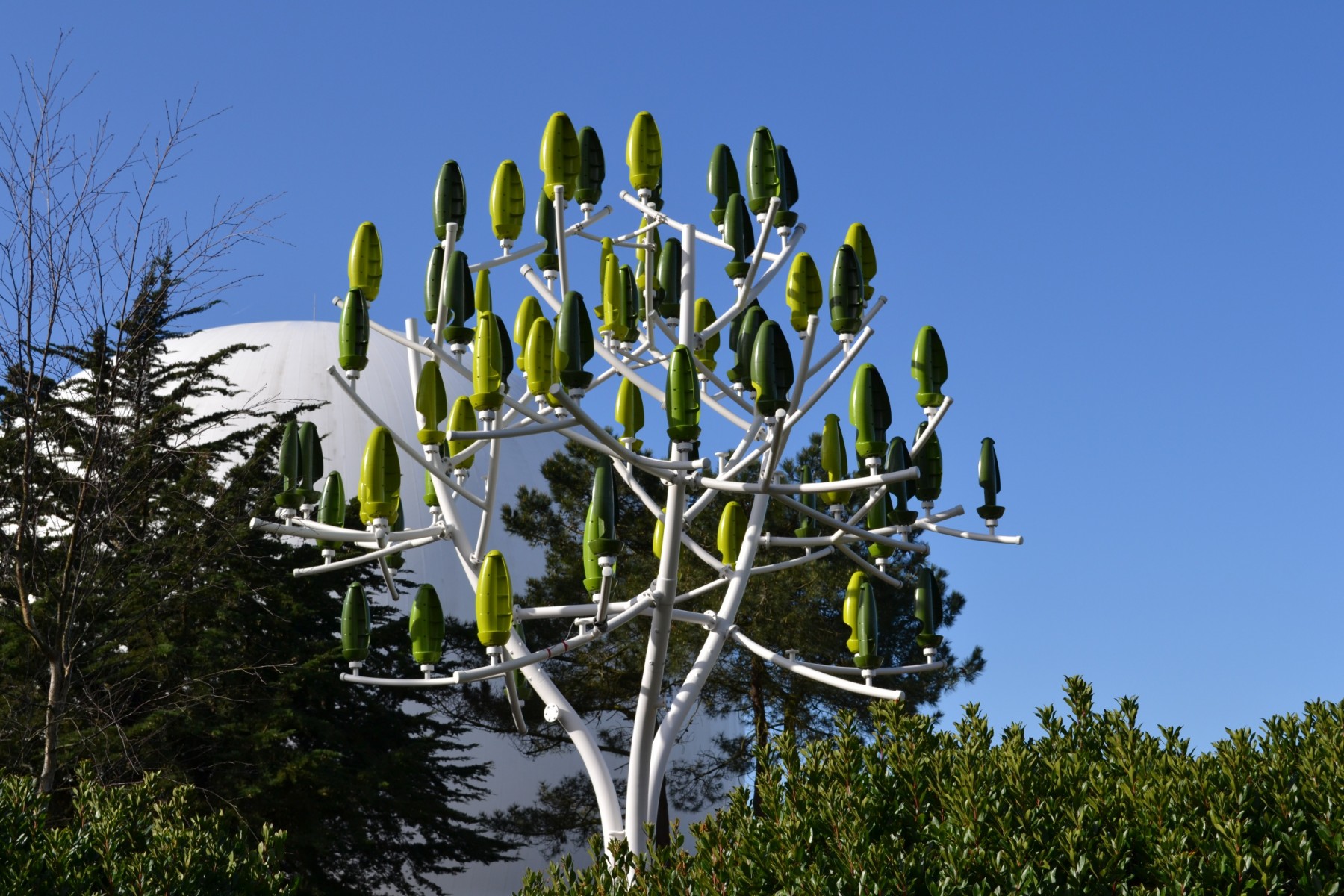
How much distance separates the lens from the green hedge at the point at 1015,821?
3.18 metres

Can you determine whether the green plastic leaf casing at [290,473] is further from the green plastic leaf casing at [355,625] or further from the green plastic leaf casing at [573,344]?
the green plastic leaf casing at [573,344]

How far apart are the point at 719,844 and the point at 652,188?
15.4 feet

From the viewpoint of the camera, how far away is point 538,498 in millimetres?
17250

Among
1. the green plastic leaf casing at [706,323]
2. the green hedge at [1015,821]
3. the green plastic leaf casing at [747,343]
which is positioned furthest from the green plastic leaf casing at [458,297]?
the green hedge at [1015,821]

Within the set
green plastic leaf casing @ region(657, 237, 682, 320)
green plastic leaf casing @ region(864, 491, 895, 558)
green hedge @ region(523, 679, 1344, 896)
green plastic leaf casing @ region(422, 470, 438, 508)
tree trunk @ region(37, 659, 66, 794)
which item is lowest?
green hedge @ region(523, 679, 1344, 896)

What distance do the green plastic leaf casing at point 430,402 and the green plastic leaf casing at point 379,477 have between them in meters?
0.24

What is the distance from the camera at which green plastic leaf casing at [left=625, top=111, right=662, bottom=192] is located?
743cm

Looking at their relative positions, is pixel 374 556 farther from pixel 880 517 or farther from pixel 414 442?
pixel 414 442

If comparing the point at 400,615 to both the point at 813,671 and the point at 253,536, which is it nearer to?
the point at 253,536

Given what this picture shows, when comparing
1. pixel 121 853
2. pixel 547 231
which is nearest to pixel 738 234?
pixel 547 231

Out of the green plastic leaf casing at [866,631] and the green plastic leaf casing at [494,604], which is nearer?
the green plastic leaf casing at [494,604]

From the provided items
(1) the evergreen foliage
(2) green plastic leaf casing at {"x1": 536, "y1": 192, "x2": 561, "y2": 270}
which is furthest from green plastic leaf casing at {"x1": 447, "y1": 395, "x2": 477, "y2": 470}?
(1) the evergreen foliage

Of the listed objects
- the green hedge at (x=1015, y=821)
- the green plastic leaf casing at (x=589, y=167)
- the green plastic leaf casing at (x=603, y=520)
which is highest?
the green plastic leaf casing at (x=589, y=167)

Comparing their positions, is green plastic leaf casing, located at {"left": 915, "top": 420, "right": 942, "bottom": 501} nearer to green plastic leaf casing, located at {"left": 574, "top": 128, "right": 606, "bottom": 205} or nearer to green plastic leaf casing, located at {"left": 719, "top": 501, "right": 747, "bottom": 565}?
green plastic leaf casing, located at {"left": 719, "top": 501, "right": 747, "bottom": 565}
